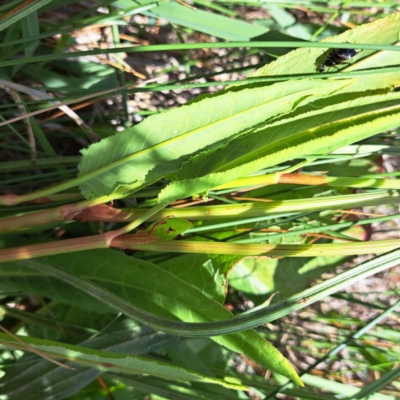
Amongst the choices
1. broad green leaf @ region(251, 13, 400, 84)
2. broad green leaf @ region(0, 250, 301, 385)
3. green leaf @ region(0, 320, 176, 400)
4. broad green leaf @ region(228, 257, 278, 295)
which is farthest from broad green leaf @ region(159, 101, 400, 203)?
broad green leaf @ region(228, 257, 278, 295)

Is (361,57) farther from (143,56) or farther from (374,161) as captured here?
(143,56)

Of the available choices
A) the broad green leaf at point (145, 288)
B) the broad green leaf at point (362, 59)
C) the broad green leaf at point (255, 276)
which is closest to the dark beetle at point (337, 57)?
the broad green leaf at point (362, 59)

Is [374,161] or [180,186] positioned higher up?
[374,161]

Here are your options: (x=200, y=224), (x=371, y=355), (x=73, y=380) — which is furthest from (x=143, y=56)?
(x=371, y=355)

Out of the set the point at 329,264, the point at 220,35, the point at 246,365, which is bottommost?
the point at 246,365

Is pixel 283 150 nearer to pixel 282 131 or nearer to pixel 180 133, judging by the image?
pixel 282 131

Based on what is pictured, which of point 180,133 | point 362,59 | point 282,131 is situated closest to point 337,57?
point 362,59

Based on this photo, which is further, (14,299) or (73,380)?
(14,299)

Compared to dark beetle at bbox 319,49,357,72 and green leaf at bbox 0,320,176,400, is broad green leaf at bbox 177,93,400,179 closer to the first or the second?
dark beetle at bbox 319,49,357,72
